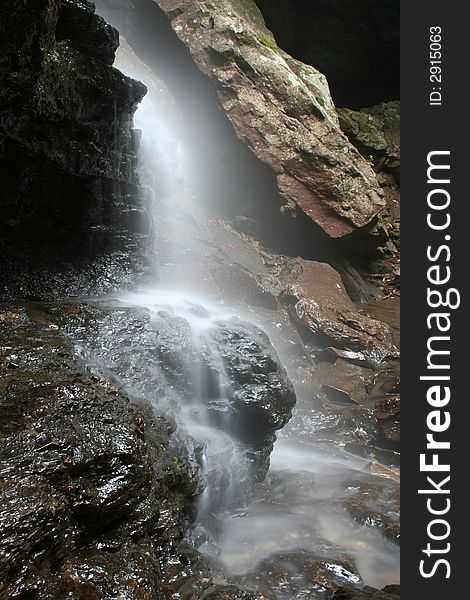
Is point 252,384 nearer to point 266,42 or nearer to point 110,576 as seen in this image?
point 110,576

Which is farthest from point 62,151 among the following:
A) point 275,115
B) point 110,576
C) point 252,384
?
point 275,115

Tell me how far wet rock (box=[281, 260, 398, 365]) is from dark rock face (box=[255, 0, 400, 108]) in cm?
998

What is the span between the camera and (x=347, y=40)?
15016 mm

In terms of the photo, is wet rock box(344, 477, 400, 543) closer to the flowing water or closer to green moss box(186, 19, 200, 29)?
the flowing water

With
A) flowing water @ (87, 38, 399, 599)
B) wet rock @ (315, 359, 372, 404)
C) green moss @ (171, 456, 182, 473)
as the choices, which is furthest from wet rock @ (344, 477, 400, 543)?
green moss @ (171, 456, 182, 473)

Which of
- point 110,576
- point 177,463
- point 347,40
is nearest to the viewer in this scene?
point 110,576

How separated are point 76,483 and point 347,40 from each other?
660 inches

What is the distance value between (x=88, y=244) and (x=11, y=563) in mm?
4119

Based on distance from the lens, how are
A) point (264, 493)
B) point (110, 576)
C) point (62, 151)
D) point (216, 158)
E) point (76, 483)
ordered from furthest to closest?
point (216, 158), point (264, 493), point (62, 151), point (76, 483), point (110, 576)

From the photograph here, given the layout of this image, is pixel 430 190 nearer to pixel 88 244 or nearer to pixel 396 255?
A: pixel 88 244

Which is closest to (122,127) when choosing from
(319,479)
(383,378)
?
(319,479)

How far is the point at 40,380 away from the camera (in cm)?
284

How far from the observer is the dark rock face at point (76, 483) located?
6.63 feet

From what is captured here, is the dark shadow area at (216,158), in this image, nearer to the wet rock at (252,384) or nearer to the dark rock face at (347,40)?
the dark rock face at (347,40)
